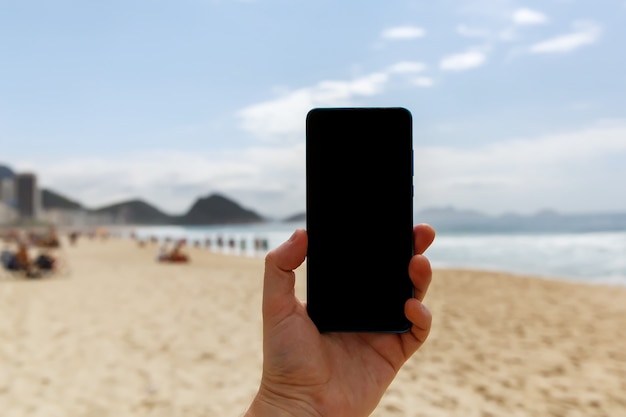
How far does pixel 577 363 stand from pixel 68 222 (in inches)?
5812

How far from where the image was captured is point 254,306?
32.0ft

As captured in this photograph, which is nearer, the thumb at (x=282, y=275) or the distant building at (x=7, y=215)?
the thumb at (x=282, y=275)

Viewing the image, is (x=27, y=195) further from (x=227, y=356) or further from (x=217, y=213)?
(x=227, y=356)

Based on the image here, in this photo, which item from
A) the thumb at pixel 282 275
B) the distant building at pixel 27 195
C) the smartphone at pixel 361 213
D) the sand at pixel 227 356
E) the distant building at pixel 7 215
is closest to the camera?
the thumb at pixel 282 275

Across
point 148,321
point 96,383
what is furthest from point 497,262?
point 96,383

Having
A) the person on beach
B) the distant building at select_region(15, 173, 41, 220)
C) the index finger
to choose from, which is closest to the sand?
the person on beach

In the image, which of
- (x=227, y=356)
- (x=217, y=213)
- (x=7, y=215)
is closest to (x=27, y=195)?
(x=7, y=215)

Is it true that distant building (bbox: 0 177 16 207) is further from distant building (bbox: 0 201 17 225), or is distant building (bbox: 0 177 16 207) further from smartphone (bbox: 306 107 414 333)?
smartphone (bbox: 306 107 414 333)

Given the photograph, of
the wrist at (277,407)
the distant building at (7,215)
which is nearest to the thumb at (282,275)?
the wrist at (277,407)

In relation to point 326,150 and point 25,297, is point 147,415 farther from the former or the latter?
point 25,297

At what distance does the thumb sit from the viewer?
1908 mm

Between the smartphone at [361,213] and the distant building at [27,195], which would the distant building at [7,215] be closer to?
the distant building at [27,195]

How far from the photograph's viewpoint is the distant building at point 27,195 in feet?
399

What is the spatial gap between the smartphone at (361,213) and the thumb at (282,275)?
15 centimetres
